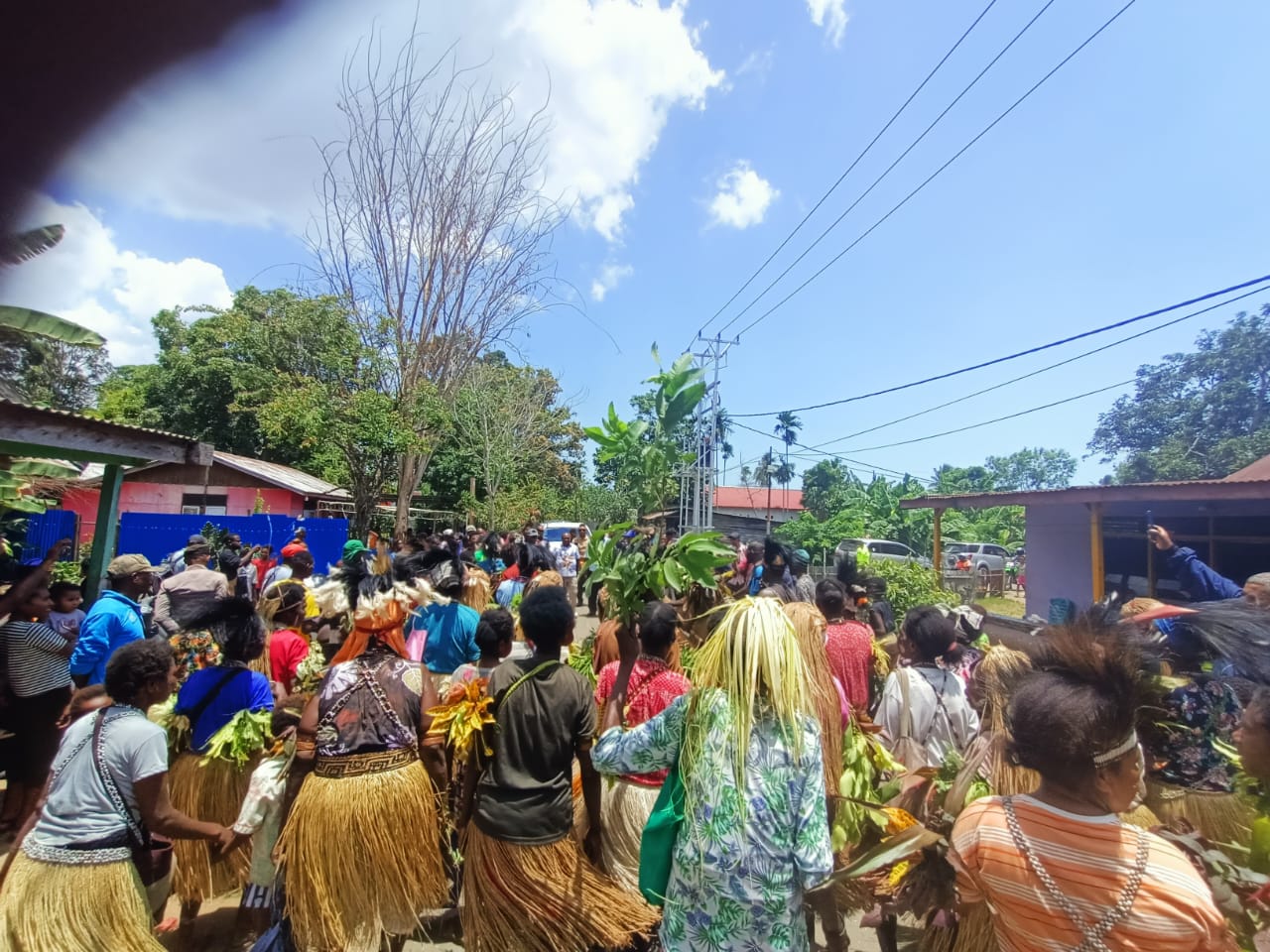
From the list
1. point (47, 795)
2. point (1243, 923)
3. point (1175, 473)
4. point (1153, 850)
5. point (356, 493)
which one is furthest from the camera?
point (1175, 473)

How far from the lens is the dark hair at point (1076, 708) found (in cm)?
160

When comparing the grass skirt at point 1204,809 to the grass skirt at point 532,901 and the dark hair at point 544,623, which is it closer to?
the grass skirt at point 532,901

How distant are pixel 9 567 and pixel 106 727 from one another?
615cm

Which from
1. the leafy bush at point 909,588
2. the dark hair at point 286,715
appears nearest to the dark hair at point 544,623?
the dark hair at point 286,715

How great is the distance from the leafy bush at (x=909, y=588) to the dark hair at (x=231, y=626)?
786cm

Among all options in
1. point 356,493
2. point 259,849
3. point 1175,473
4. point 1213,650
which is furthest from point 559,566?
point 1175,473

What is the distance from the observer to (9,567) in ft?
22.6

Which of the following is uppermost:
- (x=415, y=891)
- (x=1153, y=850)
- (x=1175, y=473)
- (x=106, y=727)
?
(x=1175, y=473)

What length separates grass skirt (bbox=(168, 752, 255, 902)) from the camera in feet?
11.1

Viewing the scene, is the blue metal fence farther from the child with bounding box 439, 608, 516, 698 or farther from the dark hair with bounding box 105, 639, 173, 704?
the dark hair with bounding box 105, 639, 173, 704

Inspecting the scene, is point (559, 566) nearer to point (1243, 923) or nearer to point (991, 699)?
point (991, 699)

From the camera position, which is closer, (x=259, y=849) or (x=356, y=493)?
(x=259, y=849)

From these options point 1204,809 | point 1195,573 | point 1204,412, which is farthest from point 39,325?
point 1204,412

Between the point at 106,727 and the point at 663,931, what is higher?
the point at 106,727
